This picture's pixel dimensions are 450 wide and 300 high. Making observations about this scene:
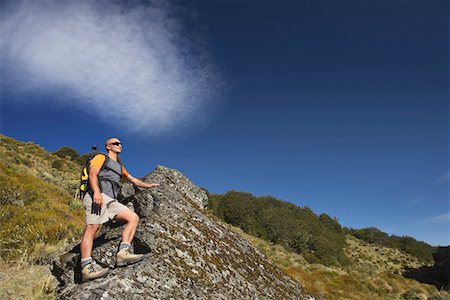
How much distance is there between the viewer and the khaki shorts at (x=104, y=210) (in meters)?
5.51

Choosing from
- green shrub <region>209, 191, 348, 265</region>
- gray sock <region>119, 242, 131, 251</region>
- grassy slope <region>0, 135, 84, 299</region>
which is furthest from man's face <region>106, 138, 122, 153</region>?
green shrub <region>209, 191, 348, 265</region>

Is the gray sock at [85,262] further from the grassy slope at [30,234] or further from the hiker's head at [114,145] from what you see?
the hiker's head at [114,145]

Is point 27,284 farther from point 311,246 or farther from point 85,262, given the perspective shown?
point 311,246

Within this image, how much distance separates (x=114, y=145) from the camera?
6520 mm

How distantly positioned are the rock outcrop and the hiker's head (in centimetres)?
112

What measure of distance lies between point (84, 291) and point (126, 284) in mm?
543

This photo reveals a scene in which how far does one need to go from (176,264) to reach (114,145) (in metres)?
2.67

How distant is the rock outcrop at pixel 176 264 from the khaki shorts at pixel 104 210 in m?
0.39

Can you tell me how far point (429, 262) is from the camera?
68.2 m

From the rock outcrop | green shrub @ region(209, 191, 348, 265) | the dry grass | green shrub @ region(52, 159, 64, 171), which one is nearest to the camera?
the rock outcrop

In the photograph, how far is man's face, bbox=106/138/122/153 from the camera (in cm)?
651

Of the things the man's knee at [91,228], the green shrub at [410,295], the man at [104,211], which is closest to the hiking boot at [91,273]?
the man at [104,211]

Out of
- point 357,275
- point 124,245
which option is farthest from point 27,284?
point 357,275

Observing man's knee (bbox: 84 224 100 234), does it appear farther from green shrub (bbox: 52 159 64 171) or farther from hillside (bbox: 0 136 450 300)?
green shrub (bbox: 52 159 64 171)
